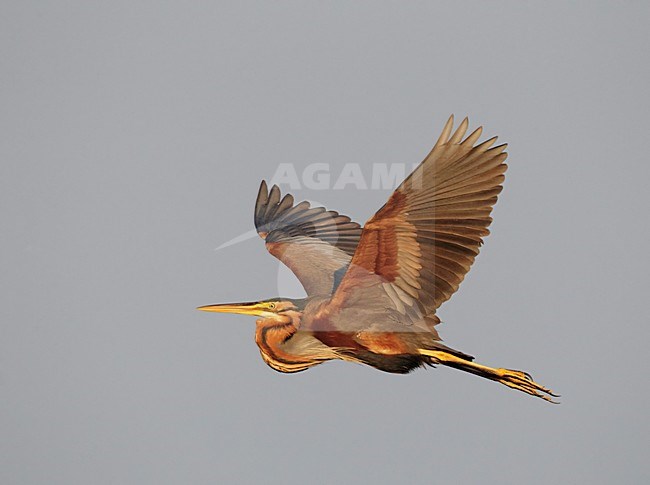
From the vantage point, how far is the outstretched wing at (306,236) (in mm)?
8352

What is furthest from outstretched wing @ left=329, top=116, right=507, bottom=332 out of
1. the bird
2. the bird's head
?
the bird's head

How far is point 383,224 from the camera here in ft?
21.7

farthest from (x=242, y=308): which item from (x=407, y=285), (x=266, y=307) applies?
(x=407, y=285)

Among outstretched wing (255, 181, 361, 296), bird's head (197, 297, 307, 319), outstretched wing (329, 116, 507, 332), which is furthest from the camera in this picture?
outstretched wing (255, 181, 361, 296)

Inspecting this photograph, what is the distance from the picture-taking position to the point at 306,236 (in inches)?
346

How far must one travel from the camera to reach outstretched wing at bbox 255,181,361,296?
8352mm

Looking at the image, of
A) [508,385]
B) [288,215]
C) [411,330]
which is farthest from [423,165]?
[288,215]

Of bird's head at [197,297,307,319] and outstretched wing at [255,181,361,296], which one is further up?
outstretched wing at [255,181,361,296]

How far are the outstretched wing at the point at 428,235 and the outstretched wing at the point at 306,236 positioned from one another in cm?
110

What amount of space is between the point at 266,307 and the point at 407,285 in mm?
1029

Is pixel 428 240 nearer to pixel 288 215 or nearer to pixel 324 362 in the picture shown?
pixel 324 362

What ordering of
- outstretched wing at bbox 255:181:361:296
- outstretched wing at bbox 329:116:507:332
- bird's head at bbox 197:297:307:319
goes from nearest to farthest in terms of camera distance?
1. outstretched wing at bbox 329:116:507:332
2. bird's head at bbox 197:297:307:319
3. outstretched wing at bbox 255:181:361:296

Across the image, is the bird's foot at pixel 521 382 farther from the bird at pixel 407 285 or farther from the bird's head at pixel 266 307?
the bird's head at pixel 266 307

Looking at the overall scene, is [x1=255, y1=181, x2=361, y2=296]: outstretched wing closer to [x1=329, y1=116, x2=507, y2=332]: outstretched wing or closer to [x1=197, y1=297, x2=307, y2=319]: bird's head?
[x1=197, y1=297, x2=307, y2=319]: bird's head
